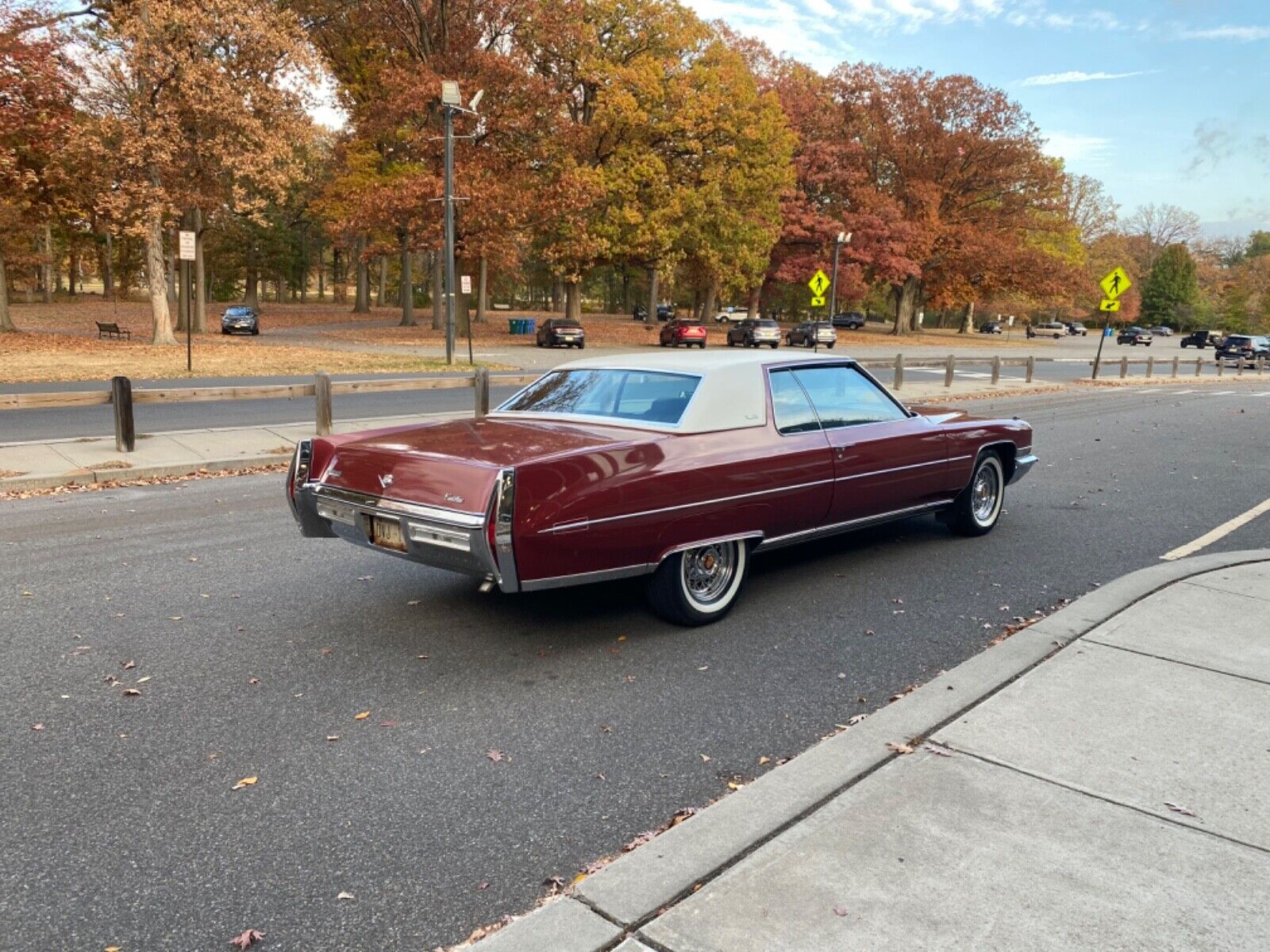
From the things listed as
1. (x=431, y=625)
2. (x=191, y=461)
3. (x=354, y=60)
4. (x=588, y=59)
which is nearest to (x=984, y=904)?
(x=431, y=625)

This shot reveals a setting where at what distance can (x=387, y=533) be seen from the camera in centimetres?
449

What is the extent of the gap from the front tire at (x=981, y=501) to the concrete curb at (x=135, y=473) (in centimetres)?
712

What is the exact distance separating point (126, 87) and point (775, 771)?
3215 centimetres

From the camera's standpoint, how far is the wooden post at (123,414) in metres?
9.66

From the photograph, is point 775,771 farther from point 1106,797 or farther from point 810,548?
point 810,548

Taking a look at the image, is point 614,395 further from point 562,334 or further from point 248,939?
point 562,334

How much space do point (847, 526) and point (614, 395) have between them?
5.68 feet

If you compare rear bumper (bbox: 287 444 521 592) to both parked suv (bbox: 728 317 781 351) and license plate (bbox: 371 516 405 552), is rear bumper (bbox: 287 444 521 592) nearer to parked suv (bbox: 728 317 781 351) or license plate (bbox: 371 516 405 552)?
license plate (bbox: 371 516 405 552)

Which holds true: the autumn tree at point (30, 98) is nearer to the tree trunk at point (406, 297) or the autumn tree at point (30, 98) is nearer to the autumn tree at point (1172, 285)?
the tree trunk at point (406, 297)

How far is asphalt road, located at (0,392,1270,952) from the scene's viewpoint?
268cm

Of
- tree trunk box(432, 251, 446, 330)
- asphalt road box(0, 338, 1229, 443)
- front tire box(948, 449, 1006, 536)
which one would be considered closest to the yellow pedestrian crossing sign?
asphalt road box(0, 338, 1229, 443)

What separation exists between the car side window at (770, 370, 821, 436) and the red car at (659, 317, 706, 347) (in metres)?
35.9

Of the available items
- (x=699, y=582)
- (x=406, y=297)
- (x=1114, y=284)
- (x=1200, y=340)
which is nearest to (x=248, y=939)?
(x=699, y=582)

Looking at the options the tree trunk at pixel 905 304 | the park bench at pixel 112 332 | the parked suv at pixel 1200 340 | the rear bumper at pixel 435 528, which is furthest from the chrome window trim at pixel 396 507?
the parked suv at pixel 1200 340
